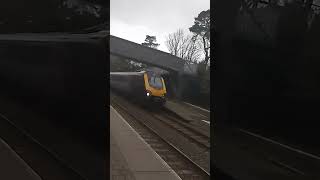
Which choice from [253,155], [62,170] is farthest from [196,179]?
[62,170]

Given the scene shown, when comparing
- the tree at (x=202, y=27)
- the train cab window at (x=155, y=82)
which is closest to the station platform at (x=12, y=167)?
the train cab window at (x=155, y=82)

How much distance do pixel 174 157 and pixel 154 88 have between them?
46.8 ft

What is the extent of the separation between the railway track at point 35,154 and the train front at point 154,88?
19914mm

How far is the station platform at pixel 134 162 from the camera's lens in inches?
316

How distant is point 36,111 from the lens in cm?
539

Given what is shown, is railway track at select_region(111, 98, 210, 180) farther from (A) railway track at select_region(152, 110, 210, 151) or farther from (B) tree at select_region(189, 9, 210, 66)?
(B) tree at select_region(189, 9, 210, 66)

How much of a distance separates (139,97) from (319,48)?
22.4 metres

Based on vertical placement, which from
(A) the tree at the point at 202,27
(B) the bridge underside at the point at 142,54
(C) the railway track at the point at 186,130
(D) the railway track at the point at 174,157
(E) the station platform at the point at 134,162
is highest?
(A) the tree at the point at 202,27

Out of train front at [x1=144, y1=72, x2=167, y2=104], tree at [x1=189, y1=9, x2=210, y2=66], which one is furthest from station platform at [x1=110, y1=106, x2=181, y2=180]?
tree at [x1=189, y1=9, x2=210, y2=66]

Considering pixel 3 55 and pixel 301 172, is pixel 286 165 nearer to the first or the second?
pixel 301 172

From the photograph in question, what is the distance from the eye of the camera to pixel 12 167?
5207 mm

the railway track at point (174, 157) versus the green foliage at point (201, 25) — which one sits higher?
the green foliage at point (201, 25)

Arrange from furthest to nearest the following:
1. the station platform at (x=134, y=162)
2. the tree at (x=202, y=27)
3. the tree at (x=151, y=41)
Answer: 1. the tree at (x=151, y=41)
2. the tree at (x=202, y=27)
3. the station platform at (x=134, y=162)

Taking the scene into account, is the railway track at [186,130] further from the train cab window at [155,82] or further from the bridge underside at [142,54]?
the bridge underside at [142,54]
